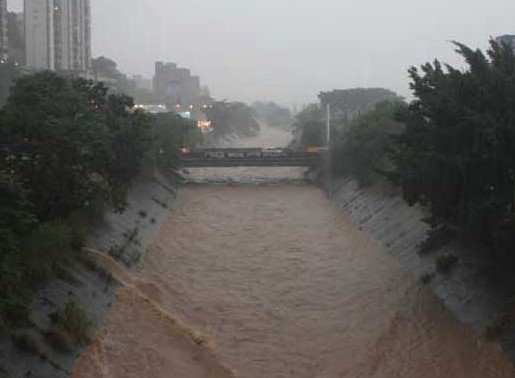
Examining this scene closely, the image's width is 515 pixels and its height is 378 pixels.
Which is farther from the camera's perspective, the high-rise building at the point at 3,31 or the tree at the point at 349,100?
the tree at the point at 349,100

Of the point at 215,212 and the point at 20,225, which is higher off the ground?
the point at 20,225

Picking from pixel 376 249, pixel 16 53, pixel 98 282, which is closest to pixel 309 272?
pixel 376 249

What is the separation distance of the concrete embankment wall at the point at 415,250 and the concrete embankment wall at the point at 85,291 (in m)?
9.02

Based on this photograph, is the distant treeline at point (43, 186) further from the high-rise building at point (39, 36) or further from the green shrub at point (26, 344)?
the high-rise building at point (39, 36)

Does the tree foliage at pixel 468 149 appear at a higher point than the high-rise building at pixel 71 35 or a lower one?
lower

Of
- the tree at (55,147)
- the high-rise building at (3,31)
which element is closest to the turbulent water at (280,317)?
the tree at (55,147)

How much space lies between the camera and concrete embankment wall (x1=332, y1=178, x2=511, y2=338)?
1739 centimetres

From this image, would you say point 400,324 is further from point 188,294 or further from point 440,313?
point 188,294

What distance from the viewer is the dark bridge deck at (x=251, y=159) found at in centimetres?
5331

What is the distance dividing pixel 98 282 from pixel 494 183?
35.2ft

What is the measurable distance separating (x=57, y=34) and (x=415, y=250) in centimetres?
7230

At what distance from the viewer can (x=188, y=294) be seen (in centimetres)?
2208

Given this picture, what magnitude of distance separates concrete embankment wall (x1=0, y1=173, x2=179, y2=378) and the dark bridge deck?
18.5 metres

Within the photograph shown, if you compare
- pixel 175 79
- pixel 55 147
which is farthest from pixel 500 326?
pixel 175 79
